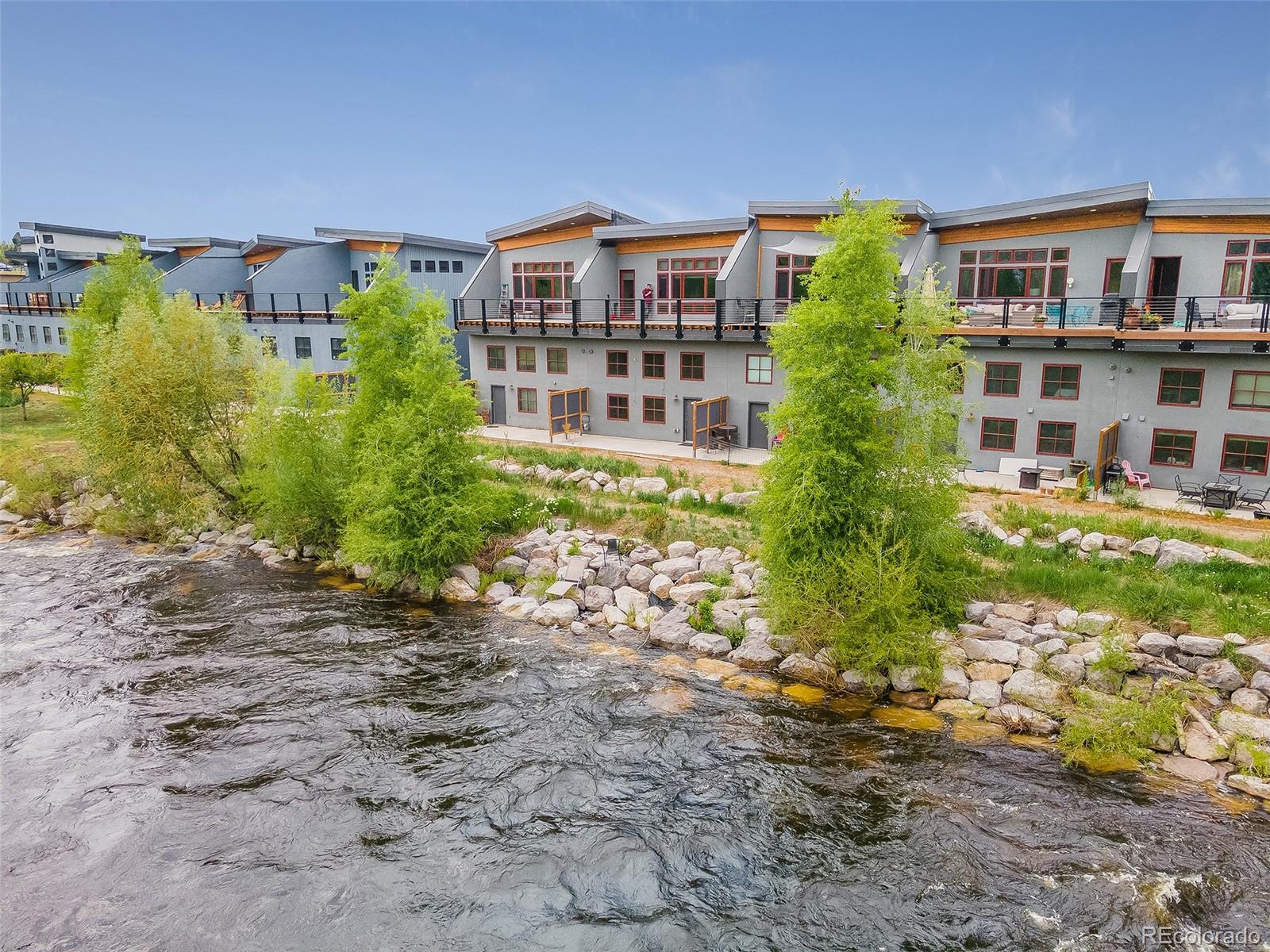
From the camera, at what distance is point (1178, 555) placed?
15734mm

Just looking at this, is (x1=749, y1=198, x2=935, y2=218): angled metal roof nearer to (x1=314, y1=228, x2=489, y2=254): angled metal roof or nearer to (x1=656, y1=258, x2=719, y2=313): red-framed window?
(x1=656, y1=258, x2=719, y2=313): red-framed window

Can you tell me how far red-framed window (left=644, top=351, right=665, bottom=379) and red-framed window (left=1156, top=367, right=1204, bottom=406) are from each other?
15.5 meters

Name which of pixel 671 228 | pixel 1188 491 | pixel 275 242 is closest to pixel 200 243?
pixel 275 242

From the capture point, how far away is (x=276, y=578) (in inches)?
803

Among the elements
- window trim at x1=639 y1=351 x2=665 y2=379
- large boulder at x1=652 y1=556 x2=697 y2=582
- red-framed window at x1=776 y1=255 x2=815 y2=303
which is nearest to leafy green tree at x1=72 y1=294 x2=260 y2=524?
window trim at x1=639 y1=351 x2=665 y2=379

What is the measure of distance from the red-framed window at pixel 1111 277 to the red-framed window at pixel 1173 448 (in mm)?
4498

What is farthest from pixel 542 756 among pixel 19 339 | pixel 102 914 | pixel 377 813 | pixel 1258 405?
pixel 19 339

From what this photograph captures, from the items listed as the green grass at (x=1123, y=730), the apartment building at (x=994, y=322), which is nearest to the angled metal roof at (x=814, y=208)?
the apartment building at (x=994, y=322)

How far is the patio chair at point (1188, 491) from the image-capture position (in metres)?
20.2

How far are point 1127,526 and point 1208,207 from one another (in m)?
10.3

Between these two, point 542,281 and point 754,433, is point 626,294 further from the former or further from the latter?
point 754,433

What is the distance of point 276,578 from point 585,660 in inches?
377

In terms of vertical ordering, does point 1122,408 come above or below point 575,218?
below

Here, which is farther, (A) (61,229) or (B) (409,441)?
(A) (61,229)
